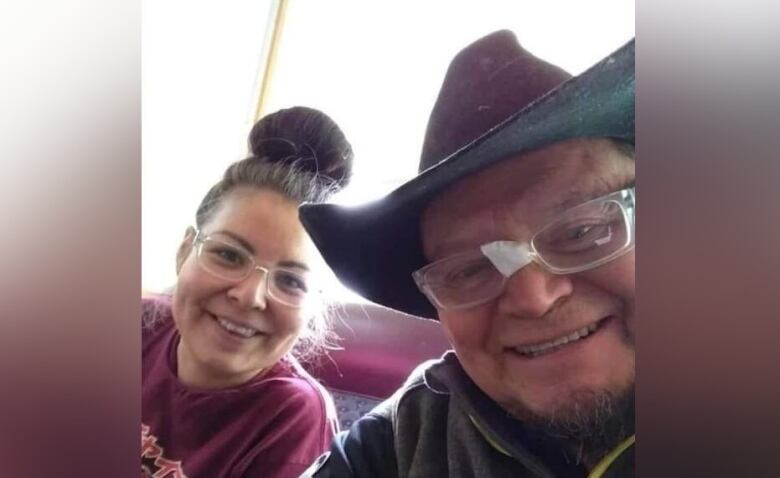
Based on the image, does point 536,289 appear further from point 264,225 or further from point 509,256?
point 264,225

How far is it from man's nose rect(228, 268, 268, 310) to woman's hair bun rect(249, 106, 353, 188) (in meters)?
0.10

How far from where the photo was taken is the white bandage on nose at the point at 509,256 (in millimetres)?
452

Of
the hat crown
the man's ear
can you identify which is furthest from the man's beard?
the man's ear

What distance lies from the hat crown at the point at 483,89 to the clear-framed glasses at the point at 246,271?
14 cm

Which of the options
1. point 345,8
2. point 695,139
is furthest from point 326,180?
point 695,139

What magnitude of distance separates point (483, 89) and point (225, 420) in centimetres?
36

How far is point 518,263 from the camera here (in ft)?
1.49

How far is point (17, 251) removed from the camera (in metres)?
0.59

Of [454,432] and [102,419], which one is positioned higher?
[454,432]

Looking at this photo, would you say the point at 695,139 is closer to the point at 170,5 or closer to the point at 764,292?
the point at 764,292

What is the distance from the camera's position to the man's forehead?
44 centimetres

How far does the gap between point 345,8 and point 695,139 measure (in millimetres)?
308

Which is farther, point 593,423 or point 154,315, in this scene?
point 154,315

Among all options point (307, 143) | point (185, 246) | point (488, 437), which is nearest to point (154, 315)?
point (185, 246)
